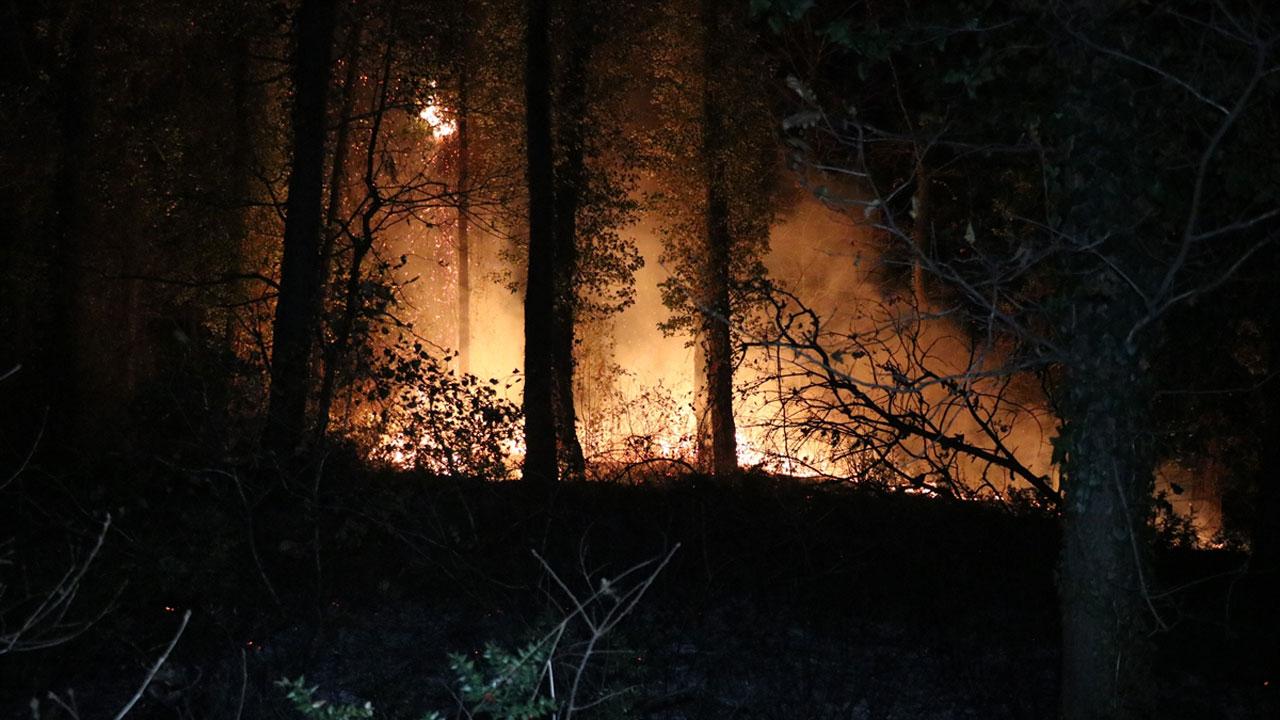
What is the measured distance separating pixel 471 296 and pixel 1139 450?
27622mm

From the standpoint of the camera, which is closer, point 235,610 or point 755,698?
point 755,698

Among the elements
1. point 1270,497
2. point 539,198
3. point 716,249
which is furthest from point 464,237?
point 1270,497

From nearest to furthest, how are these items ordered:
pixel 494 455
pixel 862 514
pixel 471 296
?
pixel 862 514
pixel 494 455
pixel 471 296

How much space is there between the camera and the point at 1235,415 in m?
12.6

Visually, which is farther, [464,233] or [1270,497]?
[464,233]

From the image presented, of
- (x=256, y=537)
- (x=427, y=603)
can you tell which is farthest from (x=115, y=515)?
(x=427, y=603)

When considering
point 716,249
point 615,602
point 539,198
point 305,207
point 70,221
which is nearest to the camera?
point 615,602

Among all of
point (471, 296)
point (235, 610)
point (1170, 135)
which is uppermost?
point (471, 296)

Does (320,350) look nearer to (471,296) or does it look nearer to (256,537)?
(256,537)

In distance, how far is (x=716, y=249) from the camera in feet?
65.6

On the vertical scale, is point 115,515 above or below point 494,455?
below

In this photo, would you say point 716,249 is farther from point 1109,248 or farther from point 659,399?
point 1109,248

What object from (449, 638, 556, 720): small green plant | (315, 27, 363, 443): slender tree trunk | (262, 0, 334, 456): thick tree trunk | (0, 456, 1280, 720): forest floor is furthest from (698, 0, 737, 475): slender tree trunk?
(449, 638, 556, 720): small green plant

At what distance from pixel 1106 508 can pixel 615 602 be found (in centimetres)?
265
